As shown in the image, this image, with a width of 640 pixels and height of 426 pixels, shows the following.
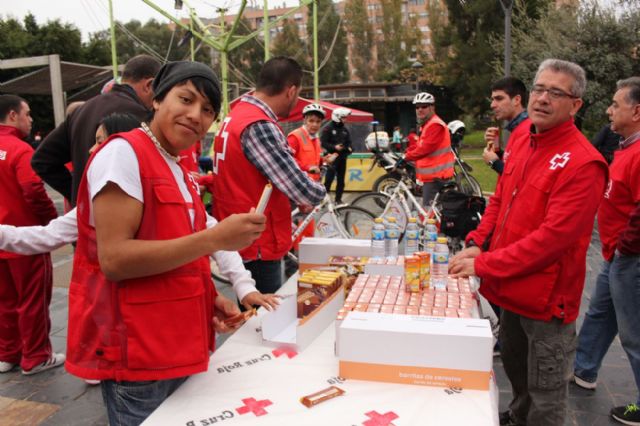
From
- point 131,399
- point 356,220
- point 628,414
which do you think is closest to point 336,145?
point 356,220

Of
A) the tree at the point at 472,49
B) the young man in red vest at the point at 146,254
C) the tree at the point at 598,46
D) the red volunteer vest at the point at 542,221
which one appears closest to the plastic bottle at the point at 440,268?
the red volunteer vest at the point at 542,221

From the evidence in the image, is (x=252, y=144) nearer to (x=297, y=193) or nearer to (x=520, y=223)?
(x=297, y=193)

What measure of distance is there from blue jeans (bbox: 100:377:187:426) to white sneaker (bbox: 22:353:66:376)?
2847 mm

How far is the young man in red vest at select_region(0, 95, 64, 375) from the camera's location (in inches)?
147

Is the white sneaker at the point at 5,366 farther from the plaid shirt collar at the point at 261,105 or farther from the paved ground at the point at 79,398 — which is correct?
A: the plaid shirt collar at the point at 261,105

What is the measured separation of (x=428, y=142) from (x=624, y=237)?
4542 millimetres

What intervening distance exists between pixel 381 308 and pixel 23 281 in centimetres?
307

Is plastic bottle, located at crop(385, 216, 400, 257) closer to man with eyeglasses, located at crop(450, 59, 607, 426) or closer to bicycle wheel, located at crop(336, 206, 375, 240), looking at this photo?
man with eyeglasses, located at crop(450, 59, 607, 426)

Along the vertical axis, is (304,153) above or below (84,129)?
below

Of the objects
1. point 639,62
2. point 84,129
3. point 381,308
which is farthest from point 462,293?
point 639,62

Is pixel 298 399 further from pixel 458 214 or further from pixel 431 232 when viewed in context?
pixel 458 214

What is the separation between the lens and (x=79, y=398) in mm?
3631

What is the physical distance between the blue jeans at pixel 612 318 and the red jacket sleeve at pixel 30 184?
3935mm

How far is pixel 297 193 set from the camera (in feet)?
9.52
